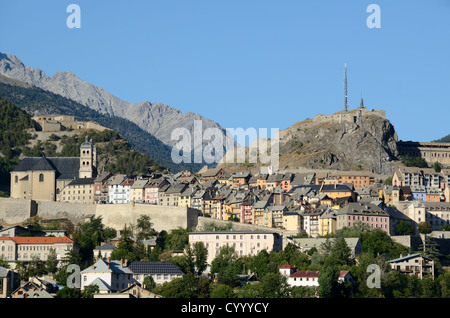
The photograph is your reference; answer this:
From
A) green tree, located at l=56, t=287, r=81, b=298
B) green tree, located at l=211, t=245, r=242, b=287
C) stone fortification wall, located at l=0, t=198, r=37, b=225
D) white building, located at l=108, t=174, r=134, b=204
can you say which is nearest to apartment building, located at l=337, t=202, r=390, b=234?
green tree, located at l=211, t=245, r=242, b=287

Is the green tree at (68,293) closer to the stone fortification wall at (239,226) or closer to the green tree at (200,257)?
the green tree at (200,257)

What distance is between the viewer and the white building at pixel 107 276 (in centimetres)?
6994

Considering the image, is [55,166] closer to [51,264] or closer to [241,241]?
[51,264]

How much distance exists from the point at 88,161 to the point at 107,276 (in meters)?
41.1

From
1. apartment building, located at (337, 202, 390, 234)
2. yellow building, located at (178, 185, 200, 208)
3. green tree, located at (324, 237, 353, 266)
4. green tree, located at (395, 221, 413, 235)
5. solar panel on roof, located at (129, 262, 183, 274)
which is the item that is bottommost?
solar panel on roof, located at (129, 262, 183, 274)

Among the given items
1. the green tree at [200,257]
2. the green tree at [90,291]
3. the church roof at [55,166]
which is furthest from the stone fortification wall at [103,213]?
the green tree at [90,291]

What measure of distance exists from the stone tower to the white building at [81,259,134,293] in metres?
36.9

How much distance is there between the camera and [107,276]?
70562 mm

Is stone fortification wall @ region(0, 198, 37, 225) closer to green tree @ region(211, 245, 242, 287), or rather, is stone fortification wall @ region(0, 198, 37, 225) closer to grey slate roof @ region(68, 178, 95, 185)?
grey slate roof @ region(68, 178, 95, 185)

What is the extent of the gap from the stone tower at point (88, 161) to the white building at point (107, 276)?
Answer: 36.9m

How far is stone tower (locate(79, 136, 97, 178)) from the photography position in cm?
10888

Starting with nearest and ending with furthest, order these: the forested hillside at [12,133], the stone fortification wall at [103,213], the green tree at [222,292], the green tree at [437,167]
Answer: the green tree at [222,292] < the stone fortification wall at [103,213] < the forested hillside at [12,133] < the green tree at [437,167]

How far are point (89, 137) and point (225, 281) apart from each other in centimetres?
5990

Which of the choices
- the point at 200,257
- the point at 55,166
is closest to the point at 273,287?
the point at 200,257
